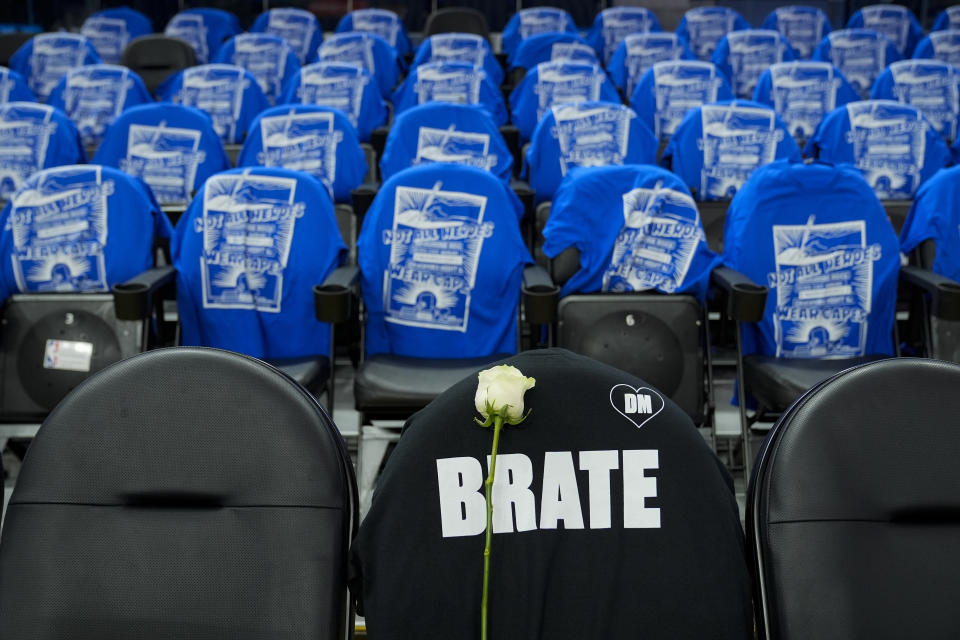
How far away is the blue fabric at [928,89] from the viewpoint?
4656mm

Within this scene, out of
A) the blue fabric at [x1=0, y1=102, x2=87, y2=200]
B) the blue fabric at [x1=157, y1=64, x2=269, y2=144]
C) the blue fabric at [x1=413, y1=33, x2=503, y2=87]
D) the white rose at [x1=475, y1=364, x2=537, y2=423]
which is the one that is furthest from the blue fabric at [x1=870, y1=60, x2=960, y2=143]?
the white rose at [x1=475, y1=364, x2=537, y2=423]

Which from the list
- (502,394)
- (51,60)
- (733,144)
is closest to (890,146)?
(733,144)

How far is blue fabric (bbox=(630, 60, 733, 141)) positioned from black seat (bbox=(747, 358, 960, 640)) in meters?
3.59

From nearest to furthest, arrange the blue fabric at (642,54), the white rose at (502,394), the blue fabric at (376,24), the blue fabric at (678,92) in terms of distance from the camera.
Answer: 1. the white rose at (502,394)
2. the blue fabric at (678,92)
3. the blue fabric at (642,54)
4. the blue fabric at (376,24)

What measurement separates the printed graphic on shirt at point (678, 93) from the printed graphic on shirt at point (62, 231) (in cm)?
285

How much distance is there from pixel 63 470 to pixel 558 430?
0.63m

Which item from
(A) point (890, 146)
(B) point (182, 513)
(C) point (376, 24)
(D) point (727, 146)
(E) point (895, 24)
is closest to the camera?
(B) point (182, 513)

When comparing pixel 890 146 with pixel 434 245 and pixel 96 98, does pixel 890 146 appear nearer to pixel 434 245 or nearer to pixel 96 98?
pixel 434 245

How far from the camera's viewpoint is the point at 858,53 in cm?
586

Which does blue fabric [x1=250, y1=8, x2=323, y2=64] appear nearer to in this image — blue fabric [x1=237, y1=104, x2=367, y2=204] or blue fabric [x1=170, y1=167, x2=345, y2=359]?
blue fabric [x1=237, y1=104, x2=367, y2=204]

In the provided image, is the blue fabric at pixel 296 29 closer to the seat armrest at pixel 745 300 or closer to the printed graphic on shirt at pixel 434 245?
the printed graphic on shirt at pixel 434 245

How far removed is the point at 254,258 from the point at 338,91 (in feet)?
7.20

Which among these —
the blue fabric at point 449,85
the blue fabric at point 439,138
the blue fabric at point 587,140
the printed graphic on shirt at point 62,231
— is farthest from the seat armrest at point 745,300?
the blue fabric at point 449,85

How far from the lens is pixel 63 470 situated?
1.14 m
